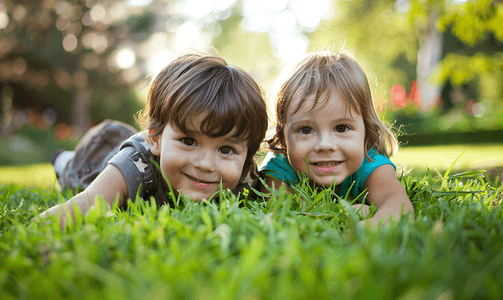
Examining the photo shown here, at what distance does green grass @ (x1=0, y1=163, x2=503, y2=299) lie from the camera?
2.67 feet

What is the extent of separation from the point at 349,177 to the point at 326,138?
0.47m

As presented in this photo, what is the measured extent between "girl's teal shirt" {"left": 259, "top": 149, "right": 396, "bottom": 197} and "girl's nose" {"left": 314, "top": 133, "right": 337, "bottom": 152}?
30 centimetres

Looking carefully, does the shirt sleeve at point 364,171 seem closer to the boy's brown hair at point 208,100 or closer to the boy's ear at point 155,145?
the boy's brown hair at point 208,100

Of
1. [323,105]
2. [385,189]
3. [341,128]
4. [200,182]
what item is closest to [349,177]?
[385,189]

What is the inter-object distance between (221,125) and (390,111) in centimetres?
1169

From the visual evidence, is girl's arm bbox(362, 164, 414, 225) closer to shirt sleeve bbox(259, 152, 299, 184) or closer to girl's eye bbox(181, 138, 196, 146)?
shirt sleeve bbox(259, 152, 299, 184)

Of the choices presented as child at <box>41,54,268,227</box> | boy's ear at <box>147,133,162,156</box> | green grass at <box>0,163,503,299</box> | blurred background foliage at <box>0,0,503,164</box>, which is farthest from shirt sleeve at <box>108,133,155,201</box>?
blurred background foliage at <box>0,0,503,164</box>

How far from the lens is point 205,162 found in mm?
1950

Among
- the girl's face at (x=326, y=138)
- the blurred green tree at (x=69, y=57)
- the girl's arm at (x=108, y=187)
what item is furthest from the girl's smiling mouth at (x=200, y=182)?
the blurred green tree at (x=69, y=57)

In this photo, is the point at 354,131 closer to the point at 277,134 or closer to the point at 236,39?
the point at 277,134

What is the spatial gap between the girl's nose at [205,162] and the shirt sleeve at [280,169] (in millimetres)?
466

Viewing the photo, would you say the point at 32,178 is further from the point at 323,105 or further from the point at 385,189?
the point at 385,189

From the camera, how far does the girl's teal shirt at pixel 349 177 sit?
2.27 m

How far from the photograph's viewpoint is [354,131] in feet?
7.01
